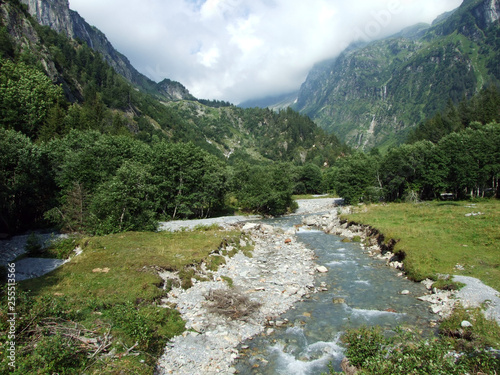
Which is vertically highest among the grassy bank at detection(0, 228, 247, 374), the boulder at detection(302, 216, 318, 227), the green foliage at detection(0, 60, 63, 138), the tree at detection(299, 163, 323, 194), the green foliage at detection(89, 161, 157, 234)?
the green foliage at detection(0, 60, 63, 138)

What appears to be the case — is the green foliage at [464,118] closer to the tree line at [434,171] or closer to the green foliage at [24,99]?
the tree line at [434,171]

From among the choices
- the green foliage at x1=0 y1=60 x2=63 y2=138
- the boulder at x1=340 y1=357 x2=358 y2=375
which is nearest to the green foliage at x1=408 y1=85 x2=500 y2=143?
the boulder at x1=340 y1=357 x2=358 y2=375

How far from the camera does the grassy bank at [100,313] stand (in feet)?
31.3

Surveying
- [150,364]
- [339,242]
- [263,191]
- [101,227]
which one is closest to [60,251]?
[101,227]

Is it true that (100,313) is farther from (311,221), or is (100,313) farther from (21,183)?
(311,221)

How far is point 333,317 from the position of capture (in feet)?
57.3

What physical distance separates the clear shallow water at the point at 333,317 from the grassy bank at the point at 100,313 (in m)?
4.91

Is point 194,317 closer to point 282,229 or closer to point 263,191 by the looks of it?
point 282,229

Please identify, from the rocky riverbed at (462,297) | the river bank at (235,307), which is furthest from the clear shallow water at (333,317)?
the river bank at (235,307)

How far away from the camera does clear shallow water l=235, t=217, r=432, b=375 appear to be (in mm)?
13094

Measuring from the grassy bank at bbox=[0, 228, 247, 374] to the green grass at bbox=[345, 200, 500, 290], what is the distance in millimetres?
18931

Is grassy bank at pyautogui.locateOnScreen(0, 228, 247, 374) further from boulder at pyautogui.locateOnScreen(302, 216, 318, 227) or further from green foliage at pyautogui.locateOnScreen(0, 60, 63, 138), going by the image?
green foliage at pyautogui.locateOnScreen(0, 60, 63, 138)

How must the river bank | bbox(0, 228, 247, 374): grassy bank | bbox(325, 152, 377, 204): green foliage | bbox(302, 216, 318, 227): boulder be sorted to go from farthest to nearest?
bbox(325, 152, 377, 204): green foliage < bbox(302, 216, 318, 227): boulder < the river bank < bbox(0, 228, 247, 374): grassy bank

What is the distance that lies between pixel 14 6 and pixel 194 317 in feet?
475
